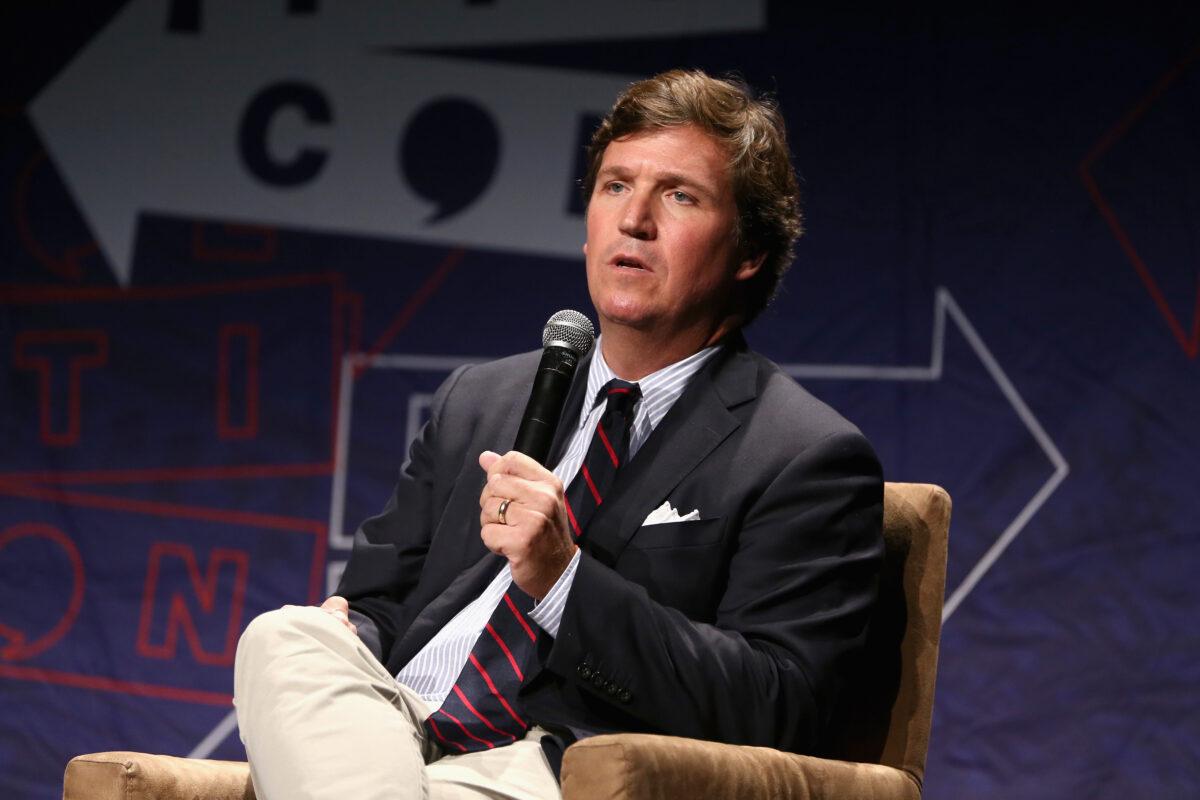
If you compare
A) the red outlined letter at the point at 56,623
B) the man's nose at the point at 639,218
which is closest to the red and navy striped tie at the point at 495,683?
the man's nose at the point at 639,218

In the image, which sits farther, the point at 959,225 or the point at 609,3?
the point at 609,3

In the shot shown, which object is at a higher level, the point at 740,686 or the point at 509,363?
the point at 509,363

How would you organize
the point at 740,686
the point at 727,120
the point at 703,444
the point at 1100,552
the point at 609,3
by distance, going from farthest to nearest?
the point at 609,3 → the point at 1100,552 → the point at 727,120 → the point at 703,444 → the point at 740,686

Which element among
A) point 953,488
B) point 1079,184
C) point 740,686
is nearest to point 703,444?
point 740,686

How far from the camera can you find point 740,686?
155cm

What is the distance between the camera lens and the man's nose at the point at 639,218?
1841 mm

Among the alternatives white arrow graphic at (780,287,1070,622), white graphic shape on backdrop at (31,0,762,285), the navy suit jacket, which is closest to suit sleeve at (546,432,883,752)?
the navy suit jacket

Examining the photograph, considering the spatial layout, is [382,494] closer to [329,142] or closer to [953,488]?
[329,142]

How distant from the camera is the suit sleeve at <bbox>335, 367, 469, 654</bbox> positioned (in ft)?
6.21

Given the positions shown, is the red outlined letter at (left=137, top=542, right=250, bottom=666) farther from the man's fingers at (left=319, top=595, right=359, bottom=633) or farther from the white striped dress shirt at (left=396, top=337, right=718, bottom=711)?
the white striped dress shirt at (left=396, top=337, right=718, bottom=711)

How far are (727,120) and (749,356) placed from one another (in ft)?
1.04

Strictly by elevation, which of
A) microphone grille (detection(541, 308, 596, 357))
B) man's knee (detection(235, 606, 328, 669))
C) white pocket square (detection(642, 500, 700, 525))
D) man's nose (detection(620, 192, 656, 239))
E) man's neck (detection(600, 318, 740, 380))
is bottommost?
man's knee (detection(235, 606, 328, 669))

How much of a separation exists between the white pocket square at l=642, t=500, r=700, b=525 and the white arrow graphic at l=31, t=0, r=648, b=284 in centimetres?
160

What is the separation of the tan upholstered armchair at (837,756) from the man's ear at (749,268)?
1.14 ft
